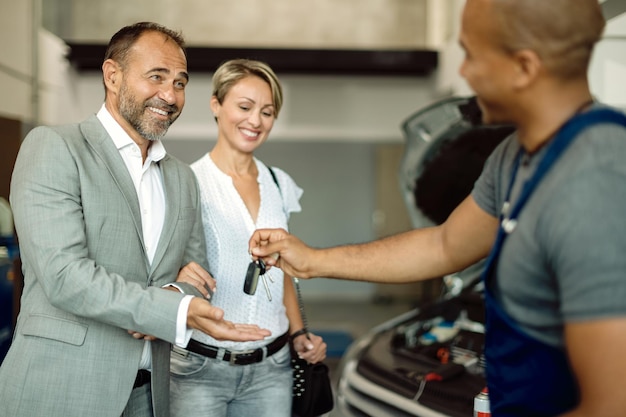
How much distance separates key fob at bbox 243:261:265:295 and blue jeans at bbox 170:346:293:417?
0.83 ft

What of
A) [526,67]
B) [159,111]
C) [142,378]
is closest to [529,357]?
[526,67]

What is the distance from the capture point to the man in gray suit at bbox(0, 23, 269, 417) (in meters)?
1.40

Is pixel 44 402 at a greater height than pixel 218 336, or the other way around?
pixel 218 336

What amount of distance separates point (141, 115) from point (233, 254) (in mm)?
549

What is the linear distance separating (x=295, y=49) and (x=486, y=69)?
6566 mm

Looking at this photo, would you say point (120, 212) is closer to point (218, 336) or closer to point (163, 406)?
point (218, 336)

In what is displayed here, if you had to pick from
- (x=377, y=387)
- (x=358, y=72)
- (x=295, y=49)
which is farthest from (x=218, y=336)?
(x=358, y=72)

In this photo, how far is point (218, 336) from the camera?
1.44m

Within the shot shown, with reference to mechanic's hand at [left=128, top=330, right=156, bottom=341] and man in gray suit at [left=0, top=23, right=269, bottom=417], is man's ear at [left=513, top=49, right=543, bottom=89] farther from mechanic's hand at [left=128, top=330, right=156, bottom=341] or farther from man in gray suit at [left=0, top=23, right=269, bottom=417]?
mechanic's hand at [left=128, top=330, right=156, bottom=341]

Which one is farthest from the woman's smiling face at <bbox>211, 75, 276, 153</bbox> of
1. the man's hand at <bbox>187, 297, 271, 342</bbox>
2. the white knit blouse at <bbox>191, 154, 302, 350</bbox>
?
the man's hand at <bbox>187, 297, 271, 342</bbox>

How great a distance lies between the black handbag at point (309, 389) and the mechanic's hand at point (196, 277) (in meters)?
0.45

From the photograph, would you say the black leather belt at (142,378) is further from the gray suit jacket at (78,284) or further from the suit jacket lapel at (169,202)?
the suit jacket lapel at (169,202)

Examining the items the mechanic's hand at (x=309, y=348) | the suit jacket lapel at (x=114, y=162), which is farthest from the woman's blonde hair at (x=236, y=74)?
the mechanic's hand at (x=309, y=348)

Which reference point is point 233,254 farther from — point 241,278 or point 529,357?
point 529,357
